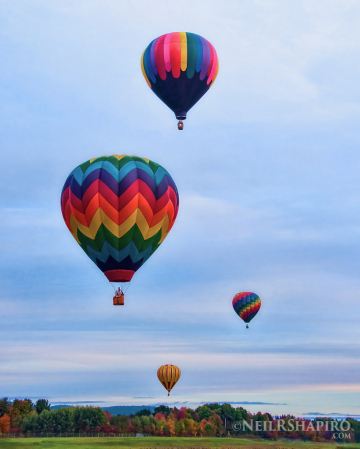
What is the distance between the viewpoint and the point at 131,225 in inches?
1893

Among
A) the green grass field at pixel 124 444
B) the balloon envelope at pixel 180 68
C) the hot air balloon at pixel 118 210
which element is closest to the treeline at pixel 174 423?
the green grass field at pixel 124 444

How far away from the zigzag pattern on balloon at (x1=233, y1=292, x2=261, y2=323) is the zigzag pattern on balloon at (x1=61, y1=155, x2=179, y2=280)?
47160mm

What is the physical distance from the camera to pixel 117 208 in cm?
4781

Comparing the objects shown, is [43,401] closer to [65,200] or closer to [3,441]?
[3,441]

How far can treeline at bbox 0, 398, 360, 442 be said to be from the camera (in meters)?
116

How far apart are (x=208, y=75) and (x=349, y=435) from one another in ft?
461

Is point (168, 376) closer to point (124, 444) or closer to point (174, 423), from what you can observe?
point (124, 444)

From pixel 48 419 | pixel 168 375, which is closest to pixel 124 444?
pixel 168 375

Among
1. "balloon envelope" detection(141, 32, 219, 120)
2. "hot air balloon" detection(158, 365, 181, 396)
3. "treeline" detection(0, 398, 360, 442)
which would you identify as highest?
"balloon envelope" detection(141, 32, 219, 120)

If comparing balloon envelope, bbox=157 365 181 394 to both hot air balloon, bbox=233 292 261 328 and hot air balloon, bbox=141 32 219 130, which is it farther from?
hot air balloon, bbox=141 32 219 130

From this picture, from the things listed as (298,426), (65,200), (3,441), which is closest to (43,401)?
(3,441)

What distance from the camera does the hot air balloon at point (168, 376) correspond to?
90.1 metres

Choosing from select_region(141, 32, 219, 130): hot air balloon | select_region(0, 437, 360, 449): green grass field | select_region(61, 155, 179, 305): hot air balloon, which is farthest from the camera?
select_region(0, 437, 360, 449): green grass field

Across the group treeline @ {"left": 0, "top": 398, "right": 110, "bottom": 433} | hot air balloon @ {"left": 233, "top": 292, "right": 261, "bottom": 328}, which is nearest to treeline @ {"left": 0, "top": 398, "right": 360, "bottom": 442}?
treeline @ {"left": 0, "top": 398, "right": 110, "bottom": 433}
